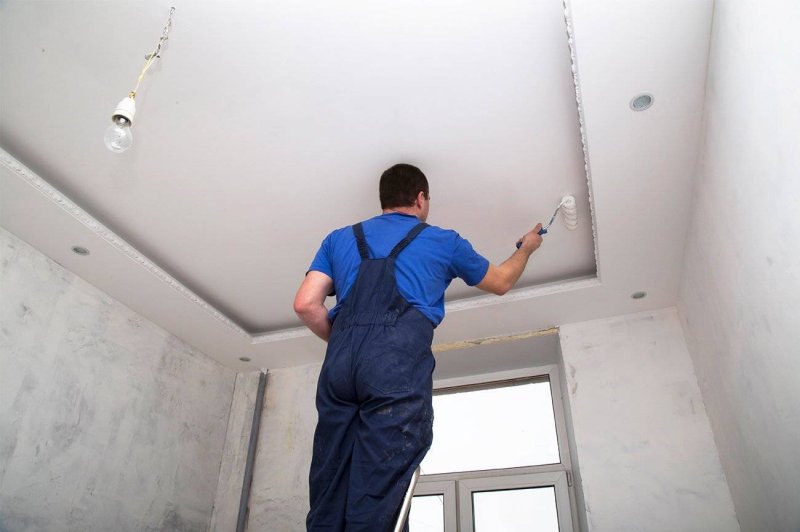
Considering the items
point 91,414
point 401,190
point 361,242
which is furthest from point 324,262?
point 91,414

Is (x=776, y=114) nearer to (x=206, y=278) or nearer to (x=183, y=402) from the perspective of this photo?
(x=206, y=278)

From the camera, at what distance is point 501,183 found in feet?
8.39

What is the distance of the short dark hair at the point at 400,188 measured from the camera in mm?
1974

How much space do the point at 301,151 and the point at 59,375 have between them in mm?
1809

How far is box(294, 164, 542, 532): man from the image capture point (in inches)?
51.6

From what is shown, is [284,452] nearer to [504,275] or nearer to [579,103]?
[504,275]

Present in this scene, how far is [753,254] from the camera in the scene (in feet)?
6.09

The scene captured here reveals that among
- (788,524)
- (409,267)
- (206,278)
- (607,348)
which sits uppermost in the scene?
(206,278)

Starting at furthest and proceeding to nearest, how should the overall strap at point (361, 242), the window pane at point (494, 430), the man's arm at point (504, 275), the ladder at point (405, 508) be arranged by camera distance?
1. the window pane at point (494, 430)
2. the man's arm at point (504, 275)
3. the overall strap at point (361, 242)
4. the ladder at point (405, 508)

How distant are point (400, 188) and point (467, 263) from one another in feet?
1.32

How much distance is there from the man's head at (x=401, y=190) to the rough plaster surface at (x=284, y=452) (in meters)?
2.30

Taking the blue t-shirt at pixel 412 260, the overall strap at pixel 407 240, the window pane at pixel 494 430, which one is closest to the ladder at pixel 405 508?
the blue t-shirt at pixel 412 260

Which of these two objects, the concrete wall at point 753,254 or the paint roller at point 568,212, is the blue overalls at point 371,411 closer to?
the concrete wall at point 753,254

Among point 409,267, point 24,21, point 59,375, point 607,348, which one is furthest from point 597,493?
point 24,21
